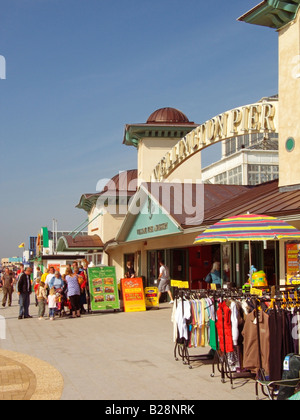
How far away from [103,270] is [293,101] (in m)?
8.63

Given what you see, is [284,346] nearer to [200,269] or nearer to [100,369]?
[100,369]

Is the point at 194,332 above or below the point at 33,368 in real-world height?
above

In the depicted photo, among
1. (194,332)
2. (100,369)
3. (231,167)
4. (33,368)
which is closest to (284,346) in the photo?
(194,332)

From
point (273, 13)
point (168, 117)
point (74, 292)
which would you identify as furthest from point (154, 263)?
point (273, 13)

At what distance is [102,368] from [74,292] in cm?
825

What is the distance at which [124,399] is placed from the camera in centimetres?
686

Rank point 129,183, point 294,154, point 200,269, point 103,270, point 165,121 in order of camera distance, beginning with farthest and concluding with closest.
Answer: point 129,183 → point 165,121 → point 200,269 → point 103,270 → point 294,154

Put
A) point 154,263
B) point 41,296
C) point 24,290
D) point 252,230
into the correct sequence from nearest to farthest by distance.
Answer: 1. point 252,230
2. point 24,290
3. point 41,296
4. point 154,263

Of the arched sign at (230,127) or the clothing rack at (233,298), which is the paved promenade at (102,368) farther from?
the arched sign at (230,127)

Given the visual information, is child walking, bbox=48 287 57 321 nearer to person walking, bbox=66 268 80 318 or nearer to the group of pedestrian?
the group of pedestrian

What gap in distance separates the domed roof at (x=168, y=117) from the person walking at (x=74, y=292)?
1509cm

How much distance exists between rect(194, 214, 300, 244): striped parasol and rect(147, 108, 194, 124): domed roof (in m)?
20.8

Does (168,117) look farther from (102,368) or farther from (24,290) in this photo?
(102,368)

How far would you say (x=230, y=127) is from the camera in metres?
16.6
